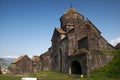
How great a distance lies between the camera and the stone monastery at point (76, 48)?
95.6ft

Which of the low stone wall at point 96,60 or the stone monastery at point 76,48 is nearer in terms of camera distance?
the low stone wall at point 96,60

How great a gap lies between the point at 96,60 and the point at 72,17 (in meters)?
17.9

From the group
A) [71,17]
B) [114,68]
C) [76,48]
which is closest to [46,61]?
[71,17]

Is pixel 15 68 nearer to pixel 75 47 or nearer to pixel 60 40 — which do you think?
pixel 60 40

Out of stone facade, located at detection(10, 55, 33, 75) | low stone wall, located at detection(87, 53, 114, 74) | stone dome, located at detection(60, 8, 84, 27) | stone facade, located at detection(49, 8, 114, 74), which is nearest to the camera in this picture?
low stone wall, located at detection(87, 53, 114, 74)

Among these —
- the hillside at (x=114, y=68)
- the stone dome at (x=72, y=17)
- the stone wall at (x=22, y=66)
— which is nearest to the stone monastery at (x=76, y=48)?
the stone dome at (x=72, y=17)

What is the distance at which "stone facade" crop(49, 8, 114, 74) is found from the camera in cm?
2905

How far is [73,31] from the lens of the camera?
3659 cm

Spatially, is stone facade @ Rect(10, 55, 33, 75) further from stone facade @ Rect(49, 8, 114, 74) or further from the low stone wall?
the low stone wall

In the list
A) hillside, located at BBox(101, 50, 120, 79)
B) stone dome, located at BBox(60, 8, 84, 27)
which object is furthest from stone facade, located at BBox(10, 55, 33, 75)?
hillside, located at BBox(101, 50, 120, 79)

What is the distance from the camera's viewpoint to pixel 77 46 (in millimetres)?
36562

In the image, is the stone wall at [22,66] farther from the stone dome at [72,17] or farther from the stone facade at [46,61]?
the stone dome at [72,17]

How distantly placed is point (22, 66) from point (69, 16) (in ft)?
88.7

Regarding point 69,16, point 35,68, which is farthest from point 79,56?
point 35,68
